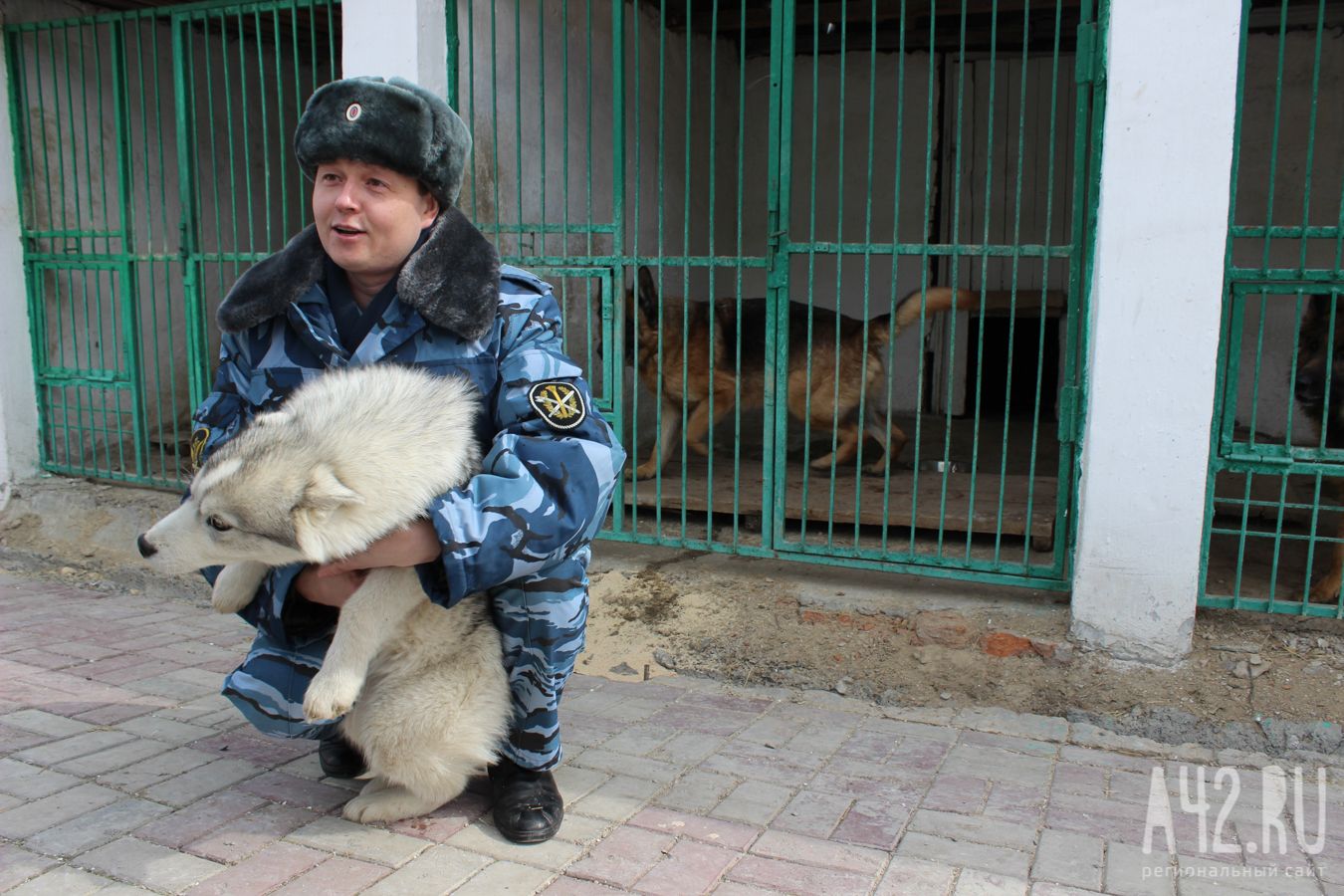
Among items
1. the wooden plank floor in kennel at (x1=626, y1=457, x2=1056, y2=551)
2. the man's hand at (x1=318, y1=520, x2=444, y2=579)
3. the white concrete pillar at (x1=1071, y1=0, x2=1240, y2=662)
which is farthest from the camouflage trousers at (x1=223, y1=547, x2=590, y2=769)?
the white concrete pillar at (x1=1071, y1=0, x2=1240, y2=662)

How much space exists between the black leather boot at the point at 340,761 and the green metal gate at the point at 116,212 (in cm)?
328

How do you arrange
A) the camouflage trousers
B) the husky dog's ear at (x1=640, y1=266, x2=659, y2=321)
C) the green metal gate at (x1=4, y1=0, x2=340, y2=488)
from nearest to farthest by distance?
the camouflage trousers
the husky dog's ear at (x1=640, y1=266, x2=659, y2=321)
the green metal gate at (x1=4, y1=0, x2=340, y2=488)

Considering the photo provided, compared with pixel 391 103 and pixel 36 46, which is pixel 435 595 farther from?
pixel 36 46

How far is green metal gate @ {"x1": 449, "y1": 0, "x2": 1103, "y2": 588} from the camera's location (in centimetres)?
446

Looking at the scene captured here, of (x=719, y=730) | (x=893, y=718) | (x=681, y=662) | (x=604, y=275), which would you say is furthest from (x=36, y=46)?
(x=893, y=718)

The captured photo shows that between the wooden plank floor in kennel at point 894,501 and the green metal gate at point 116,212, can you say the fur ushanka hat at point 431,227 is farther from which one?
the green metal gate at point 116,212

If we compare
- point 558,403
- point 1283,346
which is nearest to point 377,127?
point 558,403

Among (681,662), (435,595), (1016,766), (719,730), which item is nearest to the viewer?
(435,595)

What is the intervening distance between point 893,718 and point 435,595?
2.19 m

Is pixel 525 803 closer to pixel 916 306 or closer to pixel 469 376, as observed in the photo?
pixel 469 376

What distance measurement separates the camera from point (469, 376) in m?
2.69

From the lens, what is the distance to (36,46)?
6242mm

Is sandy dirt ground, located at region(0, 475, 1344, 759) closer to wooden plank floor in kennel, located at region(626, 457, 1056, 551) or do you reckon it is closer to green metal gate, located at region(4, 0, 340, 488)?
wooden plank floor in kennel, located at region(626, 457, 1056, 551)

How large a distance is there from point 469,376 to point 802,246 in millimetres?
2184
